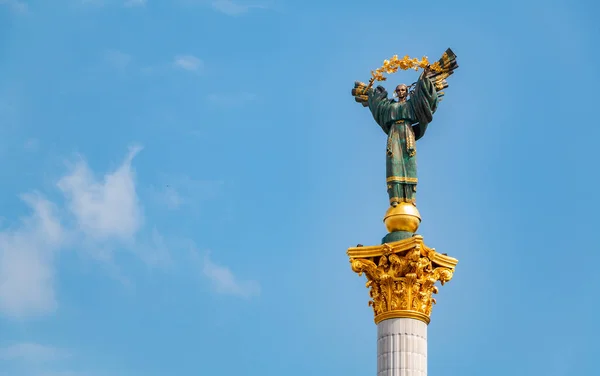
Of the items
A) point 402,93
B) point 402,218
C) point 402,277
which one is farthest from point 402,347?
point 402,93

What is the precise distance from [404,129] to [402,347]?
26.6 feet

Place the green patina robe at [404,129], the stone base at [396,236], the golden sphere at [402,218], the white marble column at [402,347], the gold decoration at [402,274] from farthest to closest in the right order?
the green patina robe at [404,129], the golden sphere at [402,218], the stone base at [396,236], the gold decoration at [402,274], the white marble column at [402,347]

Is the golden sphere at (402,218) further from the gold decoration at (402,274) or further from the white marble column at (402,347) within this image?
the white marble column at (402,347)

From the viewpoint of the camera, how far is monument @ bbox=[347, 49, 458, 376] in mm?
37781

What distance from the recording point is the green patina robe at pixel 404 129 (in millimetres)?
40844

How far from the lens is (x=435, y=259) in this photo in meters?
38.8

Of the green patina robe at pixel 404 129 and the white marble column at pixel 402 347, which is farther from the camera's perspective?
the green patina robe at pixel 404 129

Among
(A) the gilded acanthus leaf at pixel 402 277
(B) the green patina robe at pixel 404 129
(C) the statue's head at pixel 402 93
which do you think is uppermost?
(C) the statue's head at pixel 402 93

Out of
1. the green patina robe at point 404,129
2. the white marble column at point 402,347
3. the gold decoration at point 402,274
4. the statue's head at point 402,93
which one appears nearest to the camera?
the white marble column at point 402,347

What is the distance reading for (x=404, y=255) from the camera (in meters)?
38.5

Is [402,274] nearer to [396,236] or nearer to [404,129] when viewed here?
[396,236]

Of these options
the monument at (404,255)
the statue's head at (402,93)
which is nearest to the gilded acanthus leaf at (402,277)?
the monument at (404,255)

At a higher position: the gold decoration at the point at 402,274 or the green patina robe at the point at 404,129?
the green patina robe at the point at 404,129

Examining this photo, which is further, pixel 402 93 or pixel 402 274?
pixel 402 93
